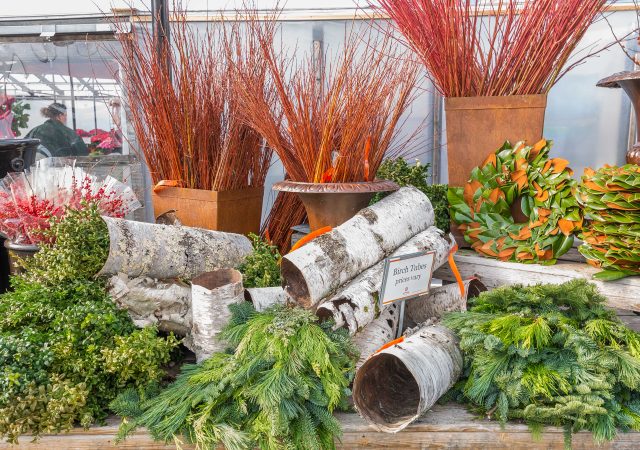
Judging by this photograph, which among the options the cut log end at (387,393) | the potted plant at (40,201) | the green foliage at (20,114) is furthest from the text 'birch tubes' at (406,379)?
the green foliage at (20,114)

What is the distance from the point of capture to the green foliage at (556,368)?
1.01 metres

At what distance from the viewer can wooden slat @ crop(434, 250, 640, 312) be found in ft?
4.24

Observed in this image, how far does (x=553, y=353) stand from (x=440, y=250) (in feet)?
1.33

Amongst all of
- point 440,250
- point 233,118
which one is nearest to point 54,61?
point 233,118

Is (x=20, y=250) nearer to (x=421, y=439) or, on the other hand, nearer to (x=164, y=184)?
(x=164, y=184)

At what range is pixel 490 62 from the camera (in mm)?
1518

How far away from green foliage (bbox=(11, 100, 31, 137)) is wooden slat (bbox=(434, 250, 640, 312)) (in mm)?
2298

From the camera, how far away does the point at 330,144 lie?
141 cm

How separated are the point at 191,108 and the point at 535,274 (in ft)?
3.58

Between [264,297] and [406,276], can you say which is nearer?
[406,276]

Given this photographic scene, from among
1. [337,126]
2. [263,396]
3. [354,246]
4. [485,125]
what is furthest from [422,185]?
[263,396]

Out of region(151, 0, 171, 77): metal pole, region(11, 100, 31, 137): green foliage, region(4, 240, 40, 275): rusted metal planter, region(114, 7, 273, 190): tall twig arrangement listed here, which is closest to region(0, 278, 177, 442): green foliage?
region(4, 240, 40, 275): rusted metal planter

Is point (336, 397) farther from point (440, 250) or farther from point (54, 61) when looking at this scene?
point (54, 61)

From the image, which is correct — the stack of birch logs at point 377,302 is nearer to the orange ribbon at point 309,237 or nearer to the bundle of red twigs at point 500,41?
the orange ribbon at point 309,237
